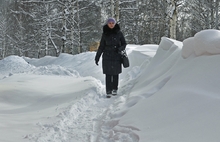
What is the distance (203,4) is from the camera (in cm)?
1791

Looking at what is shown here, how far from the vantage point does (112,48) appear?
5.30 meters

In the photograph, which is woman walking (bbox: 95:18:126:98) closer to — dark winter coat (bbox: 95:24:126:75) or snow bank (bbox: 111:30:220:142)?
dark winter coat (bbox: 95:24:126:75)

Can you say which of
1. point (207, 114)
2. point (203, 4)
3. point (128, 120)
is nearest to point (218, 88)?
point (207, 114)

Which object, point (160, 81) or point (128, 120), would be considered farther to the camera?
point (160, 81)

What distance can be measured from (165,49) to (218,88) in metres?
3.31

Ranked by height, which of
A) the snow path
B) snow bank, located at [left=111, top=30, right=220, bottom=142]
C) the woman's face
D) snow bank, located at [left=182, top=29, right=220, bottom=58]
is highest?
the woman's face

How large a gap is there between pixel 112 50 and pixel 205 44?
220cm

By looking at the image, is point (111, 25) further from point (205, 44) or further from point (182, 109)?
point (182, 109)

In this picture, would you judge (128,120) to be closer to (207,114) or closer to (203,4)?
(207,114)

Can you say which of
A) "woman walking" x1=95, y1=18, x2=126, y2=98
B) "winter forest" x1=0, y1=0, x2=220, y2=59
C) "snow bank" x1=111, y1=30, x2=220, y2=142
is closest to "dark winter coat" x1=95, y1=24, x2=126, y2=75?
"woman walking" x1=95, y1=18, x2=126, y2=98

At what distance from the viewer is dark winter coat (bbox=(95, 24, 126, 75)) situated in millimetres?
5215

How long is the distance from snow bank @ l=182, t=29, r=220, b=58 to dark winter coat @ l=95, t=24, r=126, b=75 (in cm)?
162

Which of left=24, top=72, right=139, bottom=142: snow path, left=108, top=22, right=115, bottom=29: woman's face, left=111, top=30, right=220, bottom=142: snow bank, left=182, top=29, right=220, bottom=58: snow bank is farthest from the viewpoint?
left=108, top=22, right=115, bottom=29: woman's face

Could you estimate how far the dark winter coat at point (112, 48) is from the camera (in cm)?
521
